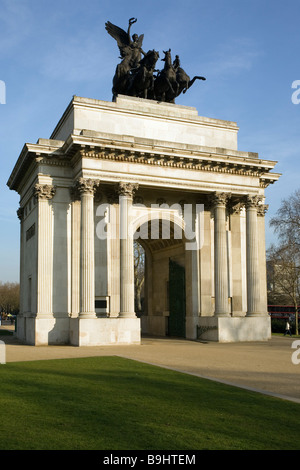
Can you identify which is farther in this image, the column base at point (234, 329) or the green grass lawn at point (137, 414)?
the column base at point (234, 329)

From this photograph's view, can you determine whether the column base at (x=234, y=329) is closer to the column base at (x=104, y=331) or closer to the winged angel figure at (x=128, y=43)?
the column base at (x=104, y=331)

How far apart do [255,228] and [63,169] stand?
12.9 meters

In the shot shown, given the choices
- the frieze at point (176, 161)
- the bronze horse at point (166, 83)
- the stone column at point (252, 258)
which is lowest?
the stone column at point (252, 258)

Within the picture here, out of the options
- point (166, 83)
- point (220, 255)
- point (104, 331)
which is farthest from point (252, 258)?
point (166, 83)

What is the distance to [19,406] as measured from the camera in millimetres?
10891

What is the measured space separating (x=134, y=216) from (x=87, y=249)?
4.90 metres

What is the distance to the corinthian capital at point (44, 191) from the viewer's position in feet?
102

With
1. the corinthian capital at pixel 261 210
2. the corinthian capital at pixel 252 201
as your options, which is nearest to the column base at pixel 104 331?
the corinthian capital at pixel 252 201

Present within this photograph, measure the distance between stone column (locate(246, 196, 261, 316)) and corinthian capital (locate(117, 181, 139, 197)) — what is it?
8117mm

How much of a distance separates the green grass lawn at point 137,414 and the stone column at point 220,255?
17676 mm

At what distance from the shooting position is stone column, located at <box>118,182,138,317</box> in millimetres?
29906

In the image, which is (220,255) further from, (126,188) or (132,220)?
(126,188)

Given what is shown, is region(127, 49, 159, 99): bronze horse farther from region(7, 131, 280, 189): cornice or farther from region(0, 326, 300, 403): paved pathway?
region(0, 326, 300, 403): paved pathway
